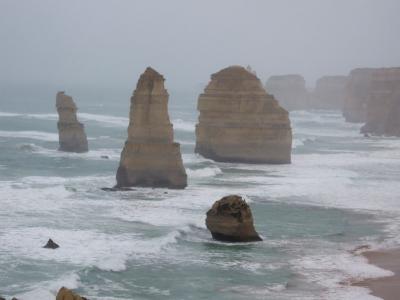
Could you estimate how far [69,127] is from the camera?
60500mm

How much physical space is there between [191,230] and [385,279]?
9.23 meters

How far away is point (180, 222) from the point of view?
34.5 meters

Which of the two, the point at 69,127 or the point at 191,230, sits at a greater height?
the point at 69,127

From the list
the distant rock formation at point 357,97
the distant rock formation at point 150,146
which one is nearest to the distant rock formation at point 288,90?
the distant rock formation at point 357,97

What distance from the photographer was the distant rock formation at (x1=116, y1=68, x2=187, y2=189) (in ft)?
140

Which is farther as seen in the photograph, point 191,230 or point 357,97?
point 357,97

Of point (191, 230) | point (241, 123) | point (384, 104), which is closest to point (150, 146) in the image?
point (191, 230)

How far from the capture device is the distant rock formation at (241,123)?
5738cm

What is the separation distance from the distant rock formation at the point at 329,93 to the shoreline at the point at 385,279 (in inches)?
5355

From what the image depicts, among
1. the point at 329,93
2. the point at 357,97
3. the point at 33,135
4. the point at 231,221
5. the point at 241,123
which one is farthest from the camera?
the point at 329,93

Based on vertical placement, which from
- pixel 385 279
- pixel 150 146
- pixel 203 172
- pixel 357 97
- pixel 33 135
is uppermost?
pixel 357 97

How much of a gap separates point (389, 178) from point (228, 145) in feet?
39.0

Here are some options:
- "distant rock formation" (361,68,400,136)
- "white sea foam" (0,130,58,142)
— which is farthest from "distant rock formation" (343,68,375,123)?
"white sea foam" (0,130,58,142)

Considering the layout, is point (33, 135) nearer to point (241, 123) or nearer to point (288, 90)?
point (241, 123)
